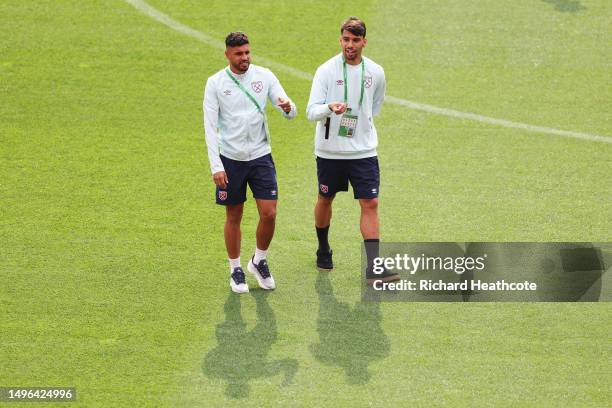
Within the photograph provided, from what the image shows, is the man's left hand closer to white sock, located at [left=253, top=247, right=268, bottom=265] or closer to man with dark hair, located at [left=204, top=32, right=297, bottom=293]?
man with dark hair, located at [left=204, top=32, right=297, bottom=293]

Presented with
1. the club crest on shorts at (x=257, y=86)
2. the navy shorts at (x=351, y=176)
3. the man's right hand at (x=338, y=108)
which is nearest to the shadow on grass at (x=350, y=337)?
the navy shorts at (x=351, y=176)

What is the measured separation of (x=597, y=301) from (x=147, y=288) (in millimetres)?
3440

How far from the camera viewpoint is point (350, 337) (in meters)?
8.16

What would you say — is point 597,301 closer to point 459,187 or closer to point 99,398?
point 459,187

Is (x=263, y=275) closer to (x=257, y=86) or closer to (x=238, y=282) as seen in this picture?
(x=238, y=282)

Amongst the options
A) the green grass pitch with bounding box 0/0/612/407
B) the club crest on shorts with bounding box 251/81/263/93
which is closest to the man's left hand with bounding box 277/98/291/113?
the club crest on shorts with bounding box 251/81/263/93

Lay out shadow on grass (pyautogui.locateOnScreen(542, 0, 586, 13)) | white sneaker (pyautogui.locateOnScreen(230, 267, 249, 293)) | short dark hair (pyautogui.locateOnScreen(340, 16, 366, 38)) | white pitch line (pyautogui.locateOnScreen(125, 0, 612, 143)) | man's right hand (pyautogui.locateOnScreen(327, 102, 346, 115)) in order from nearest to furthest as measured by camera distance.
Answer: man's right hand (pyautogui.locateOnScreen(327, 102, 346, 115))
short dark hair (pyautogui.locateOnScreen(340, 16, 366, 38))
white sneaker (pyautogui.locateOnScreen(230, 267, 249, 293))
white pitch line (pyautogui.locateOnScreen(125, 0, 612, 143))
shadow on grass (pyautogui.locateOnScreen(542, 0, 586, 13))

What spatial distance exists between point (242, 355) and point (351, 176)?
6.14ft

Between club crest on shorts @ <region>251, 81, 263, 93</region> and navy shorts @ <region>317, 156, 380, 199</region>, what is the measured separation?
88 centimetres

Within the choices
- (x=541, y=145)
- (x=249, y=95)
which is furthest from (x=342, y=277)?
(x=541, y=145)

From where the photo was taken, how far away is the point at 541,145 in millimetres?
11500

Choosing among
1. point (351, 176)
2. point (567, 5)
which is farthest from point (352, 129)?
point (567, 5)

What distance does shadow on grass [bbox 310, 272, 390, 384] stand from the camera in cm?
779

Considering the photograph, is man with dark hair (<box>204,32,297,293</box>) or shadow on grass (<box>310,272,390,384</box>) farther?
man with dark hair (<box>204,32,297,293</box>)
